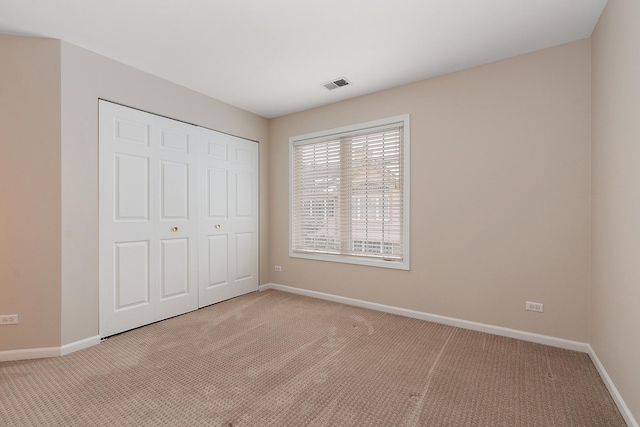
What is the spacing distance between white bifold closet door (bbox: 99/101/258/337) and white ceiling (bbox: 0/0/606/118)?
0.68m

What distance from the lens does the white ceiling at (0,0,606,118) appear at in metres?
2.14

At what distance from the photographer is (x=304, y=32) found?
244 centimetres

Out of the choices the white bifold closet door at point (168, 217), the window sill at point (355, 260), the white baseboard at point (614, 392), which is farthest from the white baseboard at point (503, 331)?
the white bifold closet door at point (168, 217)

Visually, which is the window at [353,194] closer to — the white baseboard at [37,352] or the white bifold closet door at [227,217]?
the white bifold closet door at [227,217]

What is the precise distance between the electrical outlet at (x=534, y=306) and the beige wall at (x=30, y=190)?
4166 millimetres

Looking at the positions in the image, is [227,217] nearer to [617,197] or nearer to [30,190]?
[30,190]

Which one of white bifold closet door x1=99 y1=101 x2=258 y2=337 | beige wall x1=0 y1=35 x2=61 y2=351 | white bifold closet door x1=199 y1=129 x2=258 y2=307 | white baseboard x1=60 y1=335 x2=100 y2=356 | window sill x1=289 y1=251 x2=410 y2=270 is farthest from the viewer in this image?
white bifold closet door x1=199 y1=129 x2=258 y2=307

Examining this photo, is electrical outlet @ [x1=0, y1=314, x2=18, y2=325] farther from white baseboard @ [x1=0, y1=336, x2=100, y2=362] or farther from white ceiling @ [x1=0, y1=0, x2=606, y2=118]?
white ceiling @ [x1=0, y1=0, x2=606, y2=118]

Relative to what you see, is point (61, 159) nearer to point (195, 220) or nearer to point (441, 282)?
point (195, 220)

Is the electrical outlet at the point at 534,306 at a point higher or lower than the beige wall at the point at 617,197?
lower

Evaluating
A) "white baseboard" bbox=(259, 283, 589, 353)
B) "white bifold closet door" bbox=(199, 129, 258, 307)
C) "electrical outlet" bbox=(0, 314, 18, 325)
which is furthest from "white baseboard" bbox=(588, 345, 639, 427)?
"electrical outlet" bbox=(0, 314, 18, 325)

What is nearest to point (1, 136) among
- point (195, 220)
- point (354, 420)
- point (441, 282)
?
point (195, 220)

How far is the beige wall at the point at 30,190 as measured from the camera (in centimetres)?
240

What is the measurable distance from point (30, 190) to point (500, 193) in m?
4.18
